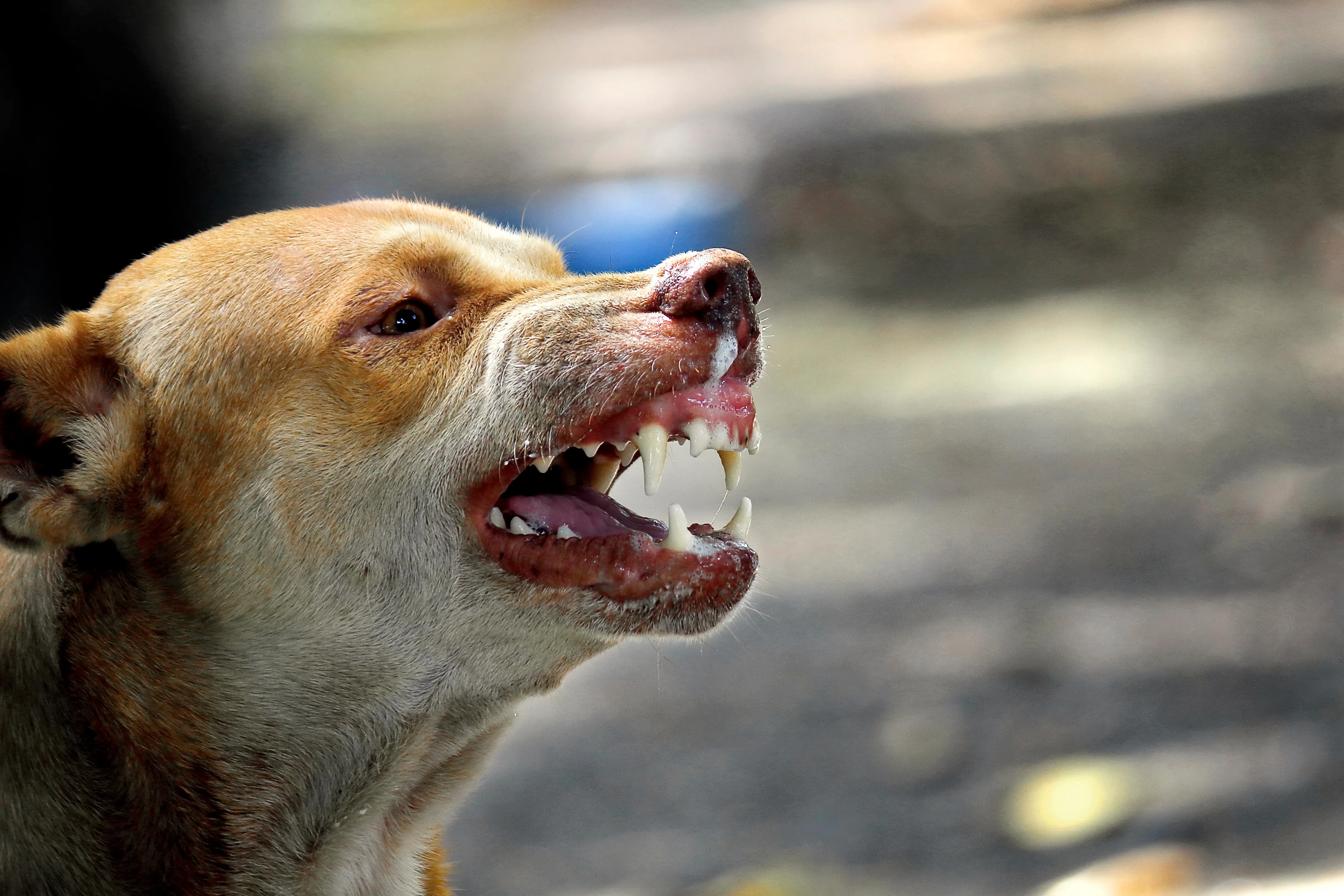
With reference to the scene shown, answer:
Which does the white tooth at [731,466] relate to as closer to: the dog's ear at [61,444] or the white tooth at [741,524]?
the white tooth at [741,524]

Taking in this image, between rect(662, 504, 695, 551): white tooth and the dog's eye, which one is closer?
rect(662, 504, 695, 551): white tooth

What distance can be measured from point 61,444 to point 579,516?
93 centimetres

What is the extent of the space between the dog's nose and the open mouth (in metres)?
0.13

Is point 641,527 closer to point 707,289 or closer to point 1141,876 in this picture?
point 707,289

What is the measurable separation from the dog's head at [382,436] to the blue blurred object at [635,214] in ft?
15.5

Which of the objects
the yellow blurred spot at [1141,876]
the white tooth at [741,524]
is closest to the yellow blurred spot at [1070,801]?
the yellow blurred spot at [1141,876]

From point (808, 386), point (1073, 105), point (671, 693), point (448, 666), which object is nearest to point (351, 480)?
point (448, 666)

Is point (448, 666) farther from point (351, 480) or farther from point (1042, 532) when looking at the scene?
point (1042, 532)

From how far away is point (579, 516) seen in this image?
2416 mm

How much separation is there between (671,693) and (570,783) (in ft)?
2.05

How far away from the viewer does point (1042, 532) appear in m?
5.61

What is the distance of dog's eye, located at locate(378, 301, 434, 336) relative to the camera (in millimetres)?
2385

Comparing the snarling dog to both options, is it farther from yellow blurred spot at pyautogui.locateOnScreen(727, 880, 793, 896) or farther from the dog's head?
yellow blurred spot at pyautogui.locateOnScreen(727, 880, 793, 896)

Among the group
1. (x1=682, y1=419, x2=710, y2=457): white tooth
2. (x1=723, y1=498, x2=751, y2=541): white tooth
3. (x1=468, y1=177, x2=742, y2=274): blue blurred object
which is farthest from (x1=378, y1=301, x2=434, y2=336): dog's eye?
(x1=468, y1=177, x2=742, y2=274): blue blurred object
